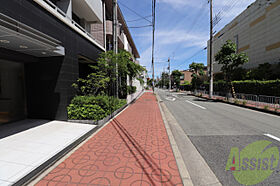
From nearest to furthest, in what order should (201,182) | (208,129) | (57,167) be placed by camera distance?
(201,182) → (57,167) → (208,129)

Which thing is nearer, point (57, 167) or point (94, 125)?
point (57, 167)

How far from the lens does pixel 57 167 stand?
105 inches

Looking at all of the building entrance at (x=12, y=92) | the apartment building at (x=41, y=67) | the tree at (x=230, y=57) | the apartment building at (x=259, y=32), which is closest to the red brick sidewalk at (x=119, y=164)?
the apartment building at (x=41, y=67)

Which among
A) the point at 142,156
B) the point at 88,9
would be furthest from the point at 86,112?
the point at 88,9

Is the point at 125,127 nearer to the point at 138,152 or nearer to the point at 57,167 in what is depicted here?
the point at 138,152

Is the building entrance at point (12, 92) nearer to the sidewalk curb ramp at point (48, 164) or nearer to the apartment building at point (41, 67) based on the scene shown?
the apartment building at point (41, 67)

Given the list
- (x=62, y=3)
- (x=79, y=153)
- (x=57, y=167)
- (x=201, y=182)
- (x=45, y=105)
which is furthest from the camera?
(x=62, y=3)

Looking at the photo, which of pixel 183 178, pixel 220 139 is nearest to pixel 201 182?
pixel 183 178

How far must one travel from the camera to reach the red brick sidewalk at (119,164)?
7.49ft

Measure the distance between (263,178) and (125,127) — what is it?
4319mm

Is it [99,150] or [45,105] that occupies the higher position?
[45,105]

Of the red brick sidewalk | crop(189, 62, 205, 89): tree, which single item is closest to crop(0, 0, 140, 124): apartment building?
the red brick sidewalk

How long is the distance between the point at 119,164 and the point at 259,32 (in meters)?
25.2

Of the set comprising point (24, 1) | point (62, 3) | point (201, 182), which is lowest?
point (201, 182)
